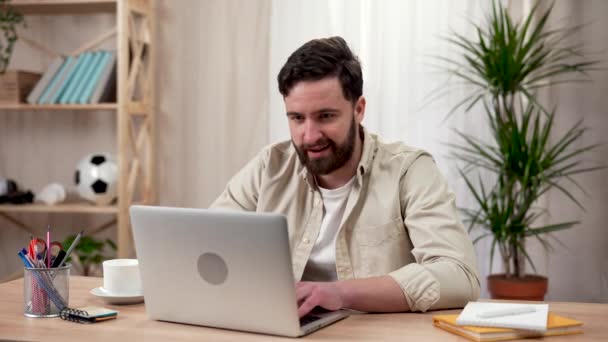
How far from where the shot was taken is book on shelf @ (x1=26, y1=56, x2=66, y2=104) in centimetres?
358

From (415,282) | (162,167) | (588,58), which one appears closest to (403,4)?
(588,58)

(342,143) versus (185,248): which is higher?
(342,143)

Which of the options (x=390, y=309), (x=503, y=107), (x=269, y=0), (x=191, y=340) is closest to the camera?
(x=191, y=340)

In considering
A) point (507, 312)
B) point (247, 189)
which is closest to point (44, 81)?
point (247, 189)

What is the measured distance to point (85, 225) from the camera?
3.89m

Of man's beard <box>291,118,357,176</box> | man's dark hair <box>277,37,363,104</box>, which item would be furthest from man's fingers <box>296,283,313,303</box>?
man's dark hair <box>277,37,363,104</box>

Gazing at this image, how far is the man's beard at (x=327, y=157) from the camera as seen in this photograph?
1.94 m

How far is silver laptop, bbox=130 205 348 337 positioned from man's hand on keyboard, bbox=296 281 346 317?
0.02m

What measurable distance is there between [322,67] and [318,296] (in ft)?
2.21

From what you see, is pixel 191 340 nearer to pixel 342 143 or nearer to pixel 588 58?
pixel 342 143

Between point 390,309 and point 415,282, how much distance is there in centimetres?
8

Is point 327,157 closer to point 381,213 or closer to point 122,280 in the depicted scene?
point 381,213

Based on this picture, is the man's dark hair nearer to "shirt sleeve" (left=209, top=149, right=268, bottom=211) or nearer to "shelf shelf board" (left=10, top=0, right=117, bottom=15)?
"shirt sleeve" (left=209, top=149, right=268, bottom=211)

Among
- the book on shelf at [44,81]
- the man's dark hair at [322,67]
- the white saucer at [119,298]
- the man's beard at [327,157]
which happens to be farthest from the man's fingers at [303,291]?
the book on shelf at [44,81]
